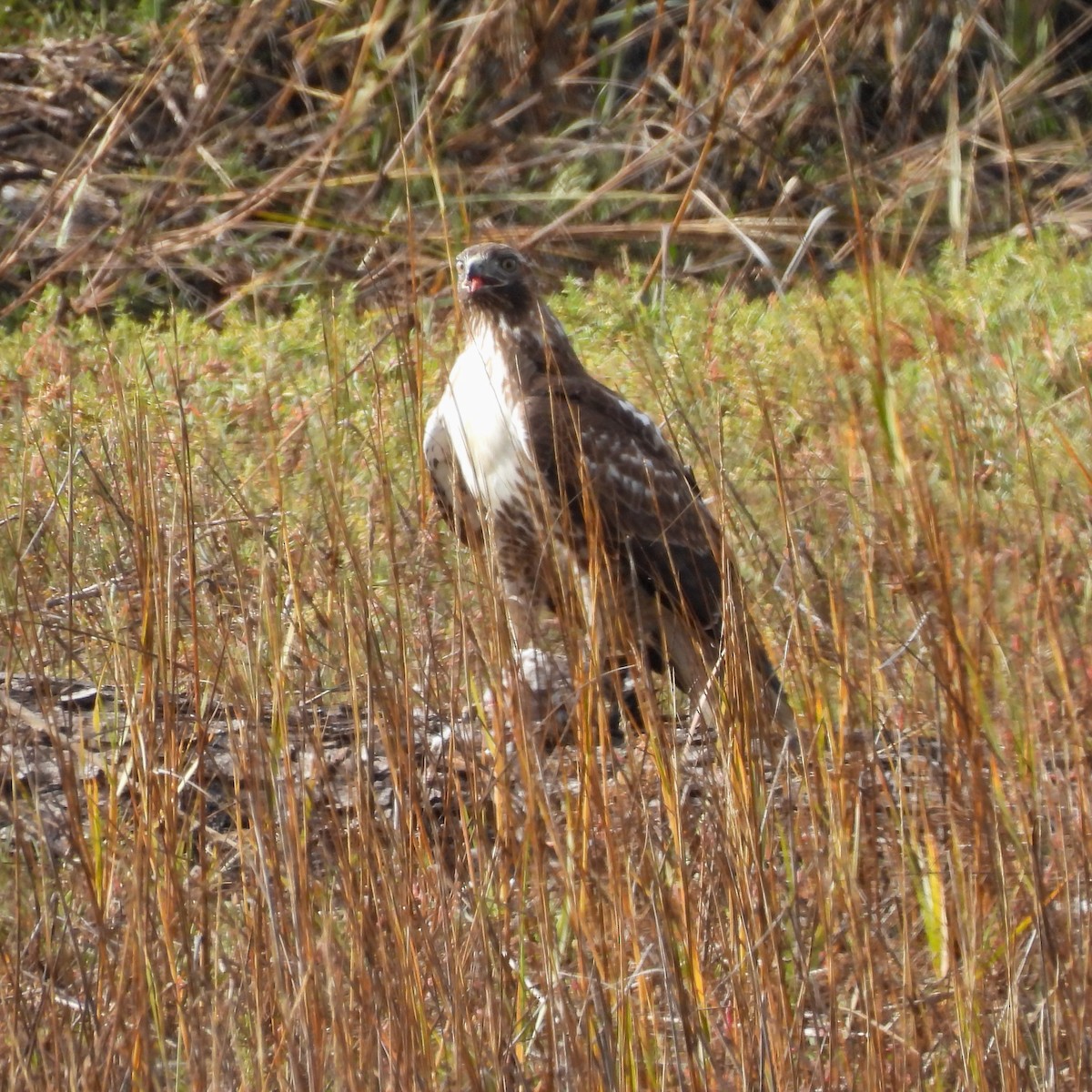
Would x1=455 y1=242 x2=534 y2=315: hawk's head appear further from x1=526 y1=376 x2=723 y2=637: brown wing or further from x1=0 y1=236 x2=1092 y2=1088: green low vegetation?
x1=0 y1=236 x2=1092 y2=1088: green low vegetation

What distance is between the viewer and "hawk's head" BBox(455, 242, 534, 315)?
430 cm

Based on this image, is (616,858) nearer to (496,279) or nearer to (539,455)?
(539,455)

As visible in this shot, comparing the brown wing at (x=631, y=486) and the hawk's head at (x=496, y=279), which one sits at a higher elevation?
the hawk's head at (x=496, y=279)

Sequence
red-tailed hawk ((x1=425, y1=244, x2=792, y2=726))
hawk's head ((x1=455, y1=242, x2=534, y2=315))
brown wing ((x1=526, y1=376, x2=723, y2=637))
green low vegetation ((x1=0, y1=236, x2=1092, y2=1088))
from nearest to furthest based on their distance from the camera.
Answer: green low vegetation ((x1=0, y1=236, x2=1092, y2=1088)) → red-tailed hawk ((x1=425, y1=244, x2=792, y2=726)) → brown wing ((x1=526, y1=376, x2=723, y2=637)) → hawk's head ((x1=455, y1=242, x2=534, y2=315))

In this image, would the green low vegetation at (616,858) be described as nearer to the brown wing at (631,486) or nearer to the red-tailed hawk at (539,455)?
the red-tailed hawk at (539,455)

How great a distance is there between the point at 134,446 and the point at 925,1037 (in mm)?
1029

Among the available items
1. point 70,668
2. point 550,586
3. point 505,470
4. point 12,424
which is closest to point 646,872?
point 550,586

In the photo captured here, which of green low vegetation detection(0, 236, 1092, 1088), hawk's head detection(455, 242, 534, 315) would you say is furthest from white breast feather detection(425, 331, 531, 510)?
green low vegetation detection(0, 236, 1092, 1088)

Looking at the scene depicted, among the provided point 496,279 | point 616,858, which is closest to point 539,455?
point 496,279

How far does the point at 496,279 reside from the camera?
4.30 metres

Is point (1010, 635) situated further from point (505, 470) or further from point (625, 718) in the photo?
point (505, 470)

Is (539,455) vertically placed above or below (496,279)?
below

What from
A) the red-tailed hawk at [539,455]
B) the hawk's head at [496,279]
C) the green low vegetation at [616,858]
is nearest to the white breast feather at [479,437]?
the red-tailed hawk at [539,455]

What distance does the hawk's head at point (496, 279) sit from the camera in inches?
169
